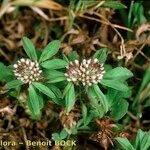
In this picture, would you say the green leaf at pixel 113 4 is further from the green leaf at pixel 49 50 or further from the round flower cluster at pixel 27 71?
the round flower cluster at pixel 27 71

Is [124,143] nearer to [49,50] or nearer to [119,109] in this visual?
[119,109]

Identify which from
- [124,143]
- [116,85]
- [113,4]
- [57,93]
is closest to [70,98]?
[57,93]

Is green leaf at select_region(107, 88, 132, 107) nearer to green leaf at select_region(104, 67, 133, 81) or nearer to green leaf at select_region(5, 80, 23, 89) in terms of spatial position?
green leaf at select_region(104, 67, 133, 81)

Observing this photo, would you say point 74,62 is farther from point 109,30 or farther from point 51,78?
point 109,30

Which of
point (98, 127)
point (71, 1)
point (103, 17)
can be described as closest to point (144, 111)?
point (98, 127)

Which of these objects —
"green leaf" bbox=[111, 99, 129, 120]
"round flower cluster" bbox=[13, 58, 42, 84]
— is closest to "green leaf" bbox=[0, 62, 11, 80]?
"round flower cluster" bbox=[13, 58, 42, 84]
